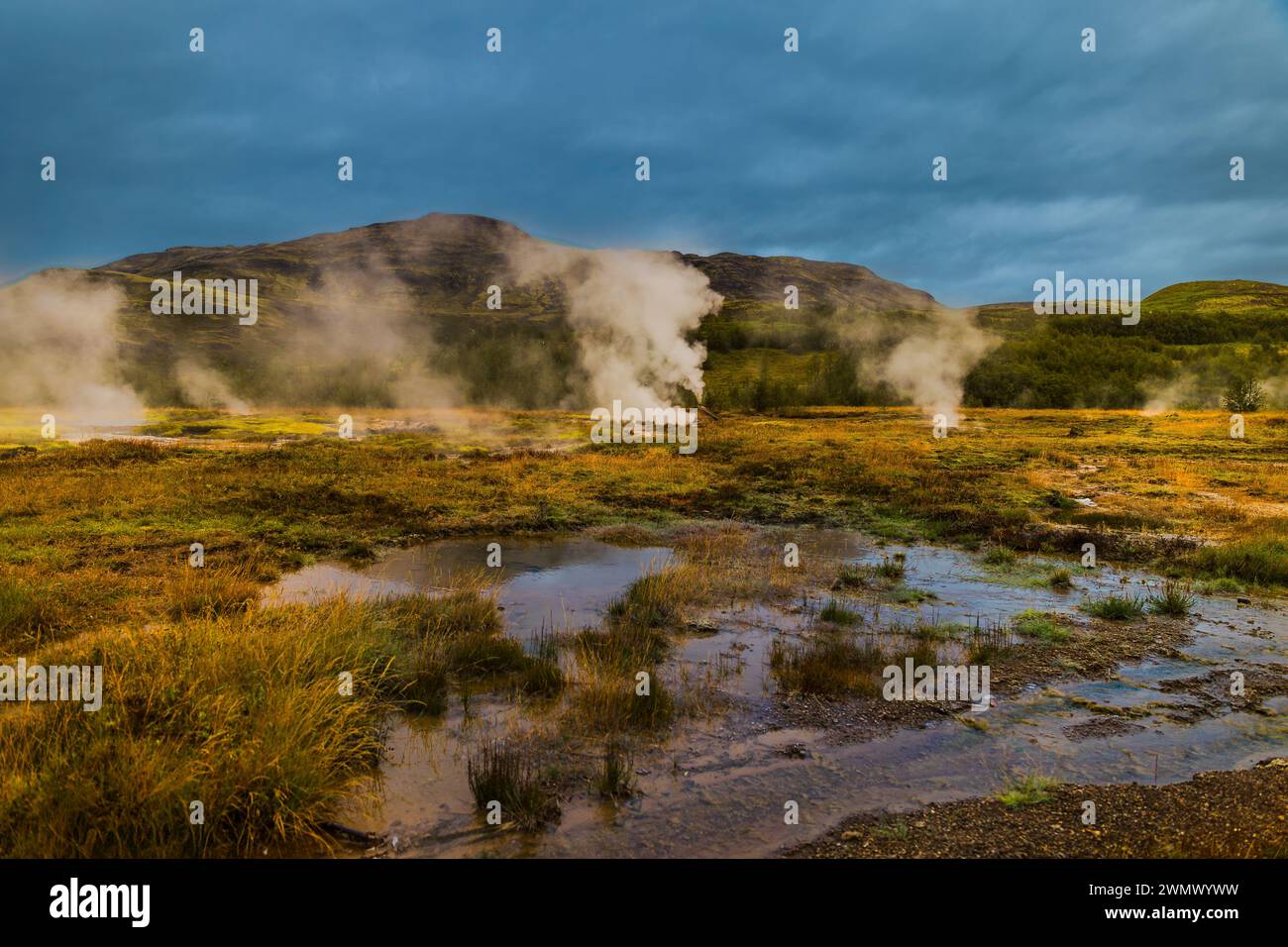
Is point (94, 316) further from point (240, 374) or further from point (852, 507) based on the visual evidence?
point (852, 507)

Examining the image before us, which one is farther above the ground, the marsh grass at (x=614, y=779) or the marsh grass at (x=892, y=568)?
the marsh grass at (x=892, y=568)

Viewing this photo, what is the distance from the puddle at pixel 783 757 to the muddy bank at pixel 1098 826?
356mm

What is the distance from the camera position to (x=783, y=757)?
7.89 metres

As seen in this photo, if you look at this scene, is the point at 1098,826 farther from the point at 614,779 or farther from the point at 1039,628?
the point at 1039,628

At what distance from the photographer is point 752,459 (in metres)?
35.7

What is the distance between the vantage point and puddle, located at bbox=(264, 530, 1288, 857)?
6387 millimetres

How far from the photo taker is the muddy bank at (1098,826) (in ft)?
19.1

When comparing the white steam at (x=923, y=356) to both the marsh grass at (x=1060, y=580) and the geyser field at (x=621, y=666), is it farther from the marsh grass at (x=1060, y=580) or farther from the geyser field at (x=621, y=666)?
the marsh grass at (x=1060, y=580)

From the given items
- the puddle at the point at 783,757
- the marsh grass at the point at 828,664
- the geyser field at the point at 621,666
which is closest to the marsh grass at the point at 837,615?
the geyser field at the point at 621,666

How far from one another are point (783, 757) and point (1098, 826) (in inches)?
116

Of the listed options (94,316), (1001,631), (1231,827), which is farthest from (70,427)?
(94,316)

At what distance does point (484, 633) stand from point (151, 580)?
285 inches
